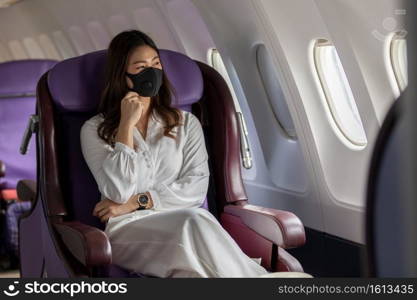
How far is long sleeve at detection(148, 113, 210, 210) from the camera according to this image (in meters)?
2.19

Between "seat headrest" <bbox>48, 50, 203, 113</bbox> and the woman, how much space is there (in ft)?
0.21

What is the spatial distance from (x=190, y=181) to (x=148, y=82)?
0.33 m

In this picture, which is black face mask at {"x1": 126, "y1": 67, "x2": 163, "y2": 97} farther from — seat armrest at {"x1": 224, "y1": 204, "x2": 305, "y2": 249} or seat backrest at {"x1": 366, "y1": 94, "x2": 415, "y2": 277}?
seat backrest at {"x1": 366, "y1": 94, "x2": 415, "y2": 277}

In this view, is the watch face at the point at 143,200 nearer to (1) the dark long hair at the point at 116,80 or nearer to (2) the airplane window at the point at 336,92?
(1) the dark long hair at the point at 116,80

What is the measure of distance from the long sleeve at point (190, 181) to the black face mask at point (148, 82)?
0.21 meters

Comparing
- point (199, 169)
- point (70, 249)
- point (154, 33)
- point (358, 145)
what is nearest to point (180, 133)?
point (199, 169)

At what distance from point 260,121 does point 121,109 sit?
1.80m

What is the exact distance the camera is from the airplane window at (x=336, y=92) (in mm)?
3152

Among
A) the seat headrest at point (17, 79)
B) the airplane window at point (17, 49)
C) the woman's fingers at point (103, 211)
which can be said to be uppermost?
the airplane window at point (17, 49)

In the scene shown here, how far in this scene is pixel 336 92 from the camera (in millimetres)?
3209

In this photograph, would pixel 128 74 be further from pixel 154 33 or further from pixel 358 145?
pixel 154 33

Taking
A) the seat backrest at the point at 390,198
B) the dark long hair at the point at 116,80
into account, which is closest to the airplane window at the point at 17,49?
the dark long hair at the point at 116,80

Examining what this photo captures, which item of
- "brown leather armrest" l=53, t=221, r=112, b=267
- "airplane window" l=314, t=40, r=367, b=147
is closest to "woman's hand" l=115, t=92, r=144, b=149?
"brown leather armrest" l=53, t=221, r=112, b=267

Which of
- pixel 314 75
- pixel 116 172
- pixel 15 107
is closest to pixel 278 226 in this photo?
pixel 116 172
